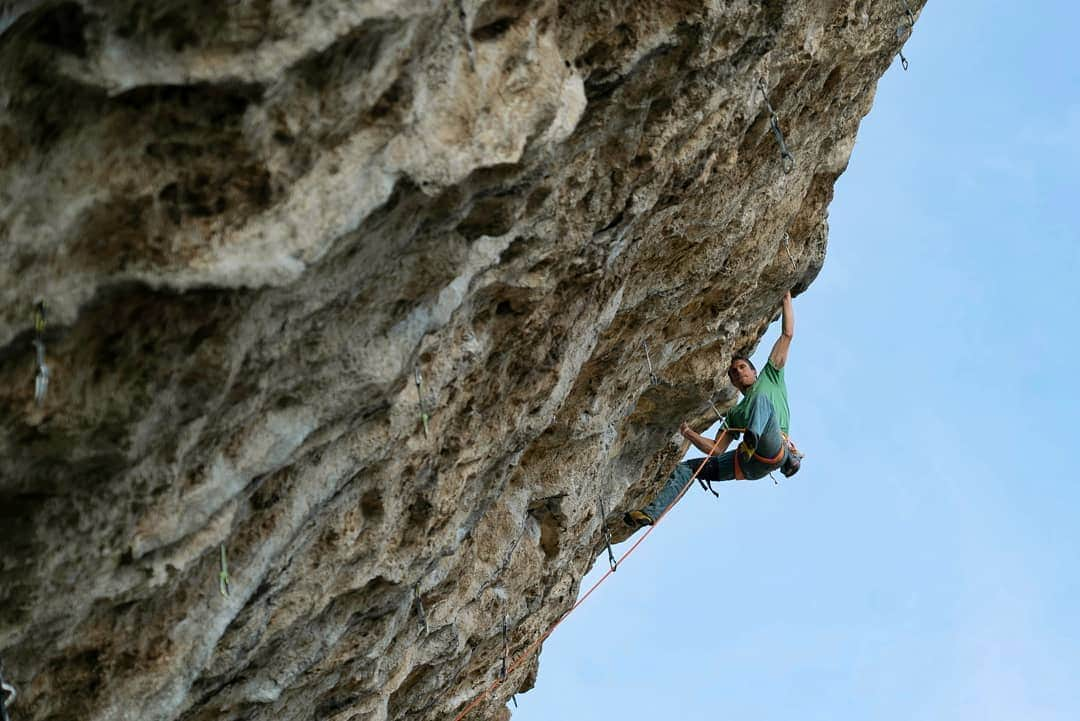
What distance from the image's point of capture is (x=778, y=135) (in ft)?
29.0

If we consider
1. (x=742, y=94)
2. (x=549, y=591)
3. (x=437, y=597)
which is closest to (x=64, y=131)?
(x=742, y=94)

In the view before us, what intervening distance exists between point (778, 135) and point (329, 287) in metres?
4.17

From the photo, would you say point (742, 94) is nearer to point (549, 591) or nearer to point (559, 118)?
point (559, 118)

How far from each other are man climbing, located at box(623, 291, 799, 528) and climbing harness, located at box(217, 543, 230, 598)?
5743mm

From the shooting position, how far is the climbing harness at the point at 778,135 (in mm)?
8305

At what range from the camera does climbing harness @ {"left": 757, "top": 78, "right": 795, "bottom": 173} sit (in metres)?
8.30

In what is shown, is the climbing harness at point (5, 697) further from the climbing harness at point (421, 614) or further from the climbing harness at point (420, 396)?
the climbing harness at point (421, 614)

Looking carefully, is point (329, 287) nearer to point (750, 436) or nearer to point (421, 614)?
point (421, 614)

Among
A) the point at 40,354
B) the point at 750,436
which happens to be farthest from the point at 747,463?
the point at 40,354

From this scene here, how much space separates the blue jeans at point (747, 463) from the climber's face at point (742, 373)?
0.33m

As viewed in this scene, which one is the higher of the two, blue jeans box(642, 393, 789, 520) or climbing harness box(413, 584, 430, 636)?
blue jeans box(642, 393, 789, 520)

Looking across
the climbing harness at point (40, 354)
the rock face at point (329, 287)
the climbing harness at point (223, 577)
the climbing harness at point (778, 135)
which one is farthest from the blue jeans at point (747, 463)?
the climbing harness at point (40, 354)

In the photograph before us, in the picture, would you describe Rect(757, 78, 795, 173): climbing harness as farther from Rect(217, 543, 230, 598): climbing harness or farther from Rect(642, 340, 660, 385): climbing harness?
Rect(217, 543, 230, 598): climbing harness

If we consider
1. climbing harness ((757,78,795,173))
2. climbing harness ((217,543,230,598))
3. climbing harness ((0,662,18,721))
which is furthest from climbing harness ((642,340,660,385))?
climbing harness ((0,662,18,721))
